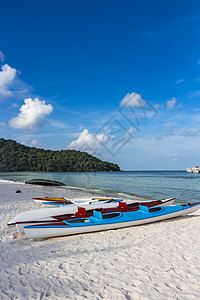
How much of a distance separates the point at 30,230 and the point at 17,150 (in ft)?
227

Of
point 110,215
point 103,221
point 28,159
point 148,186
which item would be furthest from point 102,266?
point 28,159

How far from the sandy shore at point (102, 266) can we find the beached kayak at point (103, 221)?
0.20 meters

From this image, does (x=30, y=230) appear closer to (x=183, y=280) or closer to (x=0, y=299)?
(x=0, y=299)

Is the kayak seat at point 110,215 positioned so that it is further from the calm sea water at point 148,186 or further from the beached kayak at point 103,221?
the calm sea water at point 148,186

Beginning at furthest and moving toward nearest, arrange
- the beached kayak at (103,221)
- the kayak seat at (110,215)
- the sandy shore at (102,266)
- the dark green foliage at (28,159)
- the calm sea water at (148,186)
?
the dark green foliage at (28,159)
the calm sea water at (148,186)
the kayak seat at (110,215)
the beached kayak at (103,221)
the sandy shore at (102,266)

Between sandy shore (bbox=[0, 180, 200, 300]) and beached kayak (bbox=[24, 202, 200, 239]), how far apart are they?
0.67 ft

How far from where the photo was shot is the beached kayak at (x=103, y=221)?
531 centimetres

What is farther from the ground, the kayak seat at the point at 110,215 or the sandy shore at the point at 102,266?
the kayak seat at the point at 110,215

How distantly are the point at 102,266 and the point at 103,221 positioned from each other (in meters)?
2.18

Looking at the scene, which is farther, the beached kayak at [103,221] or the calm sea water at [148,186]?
the calm sea water at [148,186]

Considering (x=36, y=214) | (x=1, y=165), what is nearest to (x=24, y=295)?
(x=36, y=214)


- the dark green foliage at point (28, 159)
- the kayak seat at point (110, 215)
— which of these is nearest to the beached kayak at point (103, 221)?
the kayak seat at point (110, 215)

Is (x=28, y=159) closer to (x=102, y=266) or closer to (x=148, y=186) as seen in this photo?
(x=148, y=186)

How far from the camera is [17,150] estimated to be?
68750mm
